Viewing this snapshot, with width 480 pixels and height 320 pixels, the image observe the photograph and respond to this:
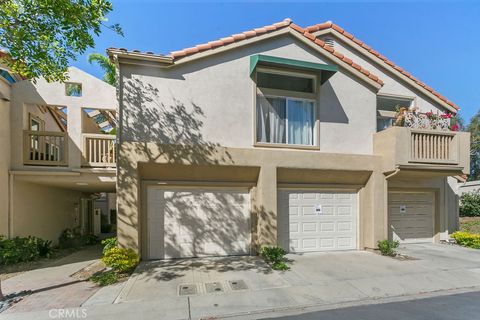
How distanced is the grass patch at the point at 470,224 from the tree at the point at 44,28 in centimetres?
1803

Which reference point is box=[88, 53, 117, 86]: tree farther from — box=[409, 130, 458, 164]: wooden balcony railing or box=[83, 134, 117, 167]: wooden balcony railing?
box=[409, 130, 458, 164]: wooden balcony railing

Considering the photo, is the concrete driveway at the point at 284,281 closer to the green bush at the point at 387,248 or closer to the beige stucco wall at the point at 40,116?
the green bush at the point at 387,248

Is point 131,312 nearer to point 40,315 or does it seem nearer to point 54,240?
point 40,315

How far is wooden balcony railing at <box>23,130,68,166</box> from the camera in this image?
899 cm

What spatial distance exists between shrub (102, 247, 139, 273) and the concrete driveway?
327 millimetres

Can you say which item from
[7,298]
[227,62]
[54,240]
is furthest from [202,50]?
[54,240]

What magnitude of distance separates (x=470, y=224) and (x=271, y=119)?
13.9m

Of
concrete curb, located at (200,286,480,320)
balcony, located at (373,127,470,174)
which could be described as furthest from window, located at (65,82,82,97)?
balcony, located at (373,127,470,174)

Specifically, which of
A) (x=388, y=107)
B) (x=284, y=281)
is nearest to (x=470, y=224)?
(x=388, y=107)

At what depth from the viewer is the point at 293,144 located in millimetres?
8977

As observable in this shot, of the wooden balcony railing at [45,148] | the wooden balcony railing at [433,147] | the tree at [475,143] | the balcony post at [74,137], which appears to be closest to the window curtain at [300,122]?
the wooden balcony railing at [433,147]

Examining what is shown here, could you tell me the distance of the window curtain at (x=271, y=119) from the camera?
8797mm

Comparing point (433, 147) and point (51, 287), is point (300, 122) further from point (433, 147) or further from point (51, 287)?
point (51, 287)

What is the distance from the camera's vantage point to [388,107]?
11.6 metres
